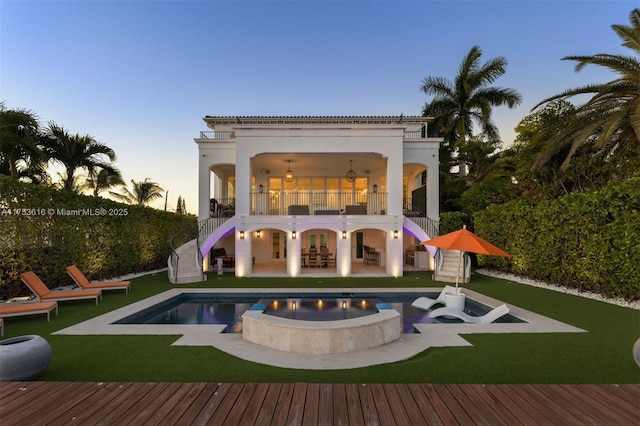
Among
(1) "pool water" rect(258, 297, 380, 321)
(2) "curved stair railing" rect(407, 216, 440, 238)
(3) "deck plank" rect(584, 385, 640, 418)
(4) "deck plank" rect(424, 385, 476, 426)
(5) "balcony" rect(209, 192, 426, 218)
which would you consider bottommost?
(1) "pool water" rect(258, 297, 380, 321)

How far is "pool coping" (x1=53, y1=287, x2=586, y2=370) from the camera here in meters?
4.76

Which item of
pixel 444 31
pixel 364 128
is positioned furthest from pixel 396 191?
pixel 444 31

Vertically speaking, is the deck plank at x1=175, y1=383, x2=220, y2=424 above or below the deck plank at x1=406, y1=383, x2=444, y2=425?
below

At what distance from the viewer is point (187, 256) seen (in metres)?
13.1

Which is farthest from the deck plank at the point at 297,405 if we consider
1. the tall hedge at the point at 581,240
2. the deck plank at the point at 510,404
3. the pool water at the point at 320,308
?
the tall hedge at the point at 581,240

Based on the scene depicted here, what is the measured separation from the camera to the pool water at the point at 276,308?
7528 mm

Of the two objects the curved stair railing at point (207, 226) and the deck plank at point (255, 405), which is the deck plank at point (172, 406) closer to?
the deck plank at point (255, 405)

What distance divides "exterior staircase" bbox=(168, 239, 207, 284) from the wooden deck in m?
8.74

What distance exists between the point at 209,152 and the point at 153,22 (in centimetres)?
618

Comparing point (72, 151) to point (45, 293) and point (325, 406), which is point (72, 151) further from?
point (325, 406)

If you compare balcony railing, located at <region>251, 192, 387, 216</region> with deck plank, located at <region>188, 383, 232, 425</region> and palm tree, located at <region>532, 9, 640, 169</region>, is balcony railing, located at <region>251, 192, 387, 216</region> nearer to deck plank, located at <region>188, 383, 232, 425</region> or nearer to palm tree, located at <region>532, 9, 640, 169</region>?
palm tree, located at <region>532, 9, 640, 169</region>

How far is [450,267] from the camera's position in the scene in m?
13.0

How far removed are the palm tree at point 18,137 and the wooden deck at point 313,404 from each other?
11.9 metres

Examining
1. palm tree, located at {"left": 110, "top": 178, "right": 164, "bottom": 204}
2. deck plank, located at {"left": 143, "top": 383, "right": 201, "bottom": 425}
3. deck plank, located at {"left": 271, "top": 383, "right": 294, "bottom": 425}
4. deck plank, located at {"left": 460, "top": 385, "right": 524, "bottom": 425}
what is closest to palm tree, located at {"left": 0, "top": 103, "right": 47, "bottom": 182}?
deck plank, located at {"left": 143, "top": 383, "right": 201, "bottom": 425}
